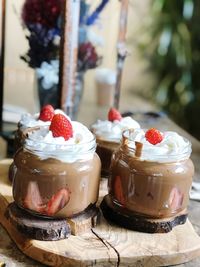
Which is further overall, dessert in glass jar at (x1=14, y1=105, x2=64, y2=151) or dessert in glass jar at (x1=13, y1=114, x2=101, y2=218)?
dessert in glass jar at (x1=14, y1=105, x2=64, y2=151)

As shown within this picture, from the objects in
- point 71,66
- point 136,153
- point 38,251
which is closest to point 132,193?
point 136,153

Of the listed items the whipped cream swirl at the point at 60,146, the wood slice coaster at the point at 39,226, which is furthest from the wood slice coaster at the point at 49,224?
the whipped cream swirl at the point at 60,146

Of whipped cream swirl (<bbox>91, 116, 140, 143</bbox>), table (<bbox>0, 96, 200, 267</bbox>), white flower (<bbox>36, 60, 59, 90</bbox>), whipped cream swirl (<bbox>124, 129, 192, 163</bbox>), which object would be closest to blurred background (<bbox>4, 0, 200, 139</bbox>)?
table (<bbox>0, 96, 200, 267</bbox>)

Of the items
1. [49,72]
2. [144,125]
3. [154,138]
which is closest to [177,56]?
[144,125]

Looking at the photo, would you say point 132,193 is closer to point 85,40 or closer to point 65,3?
point 65,3

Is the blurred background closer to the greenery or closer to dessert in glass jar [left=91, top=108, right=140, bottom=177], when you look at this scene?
the greenery

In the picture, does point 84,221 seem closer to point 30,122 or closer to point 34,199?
point 34,199
